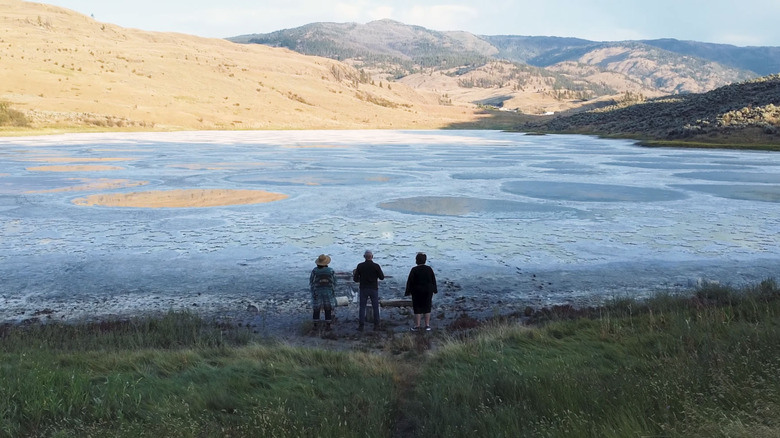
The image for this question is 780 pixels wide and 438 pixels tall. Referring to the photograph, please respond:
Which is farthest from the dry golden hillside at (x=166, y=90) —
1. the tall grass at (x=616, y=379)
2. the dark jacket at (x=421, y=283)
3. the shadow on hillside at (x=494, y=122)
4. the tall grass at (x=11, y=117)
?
the tall grass at (x=616, y=379)

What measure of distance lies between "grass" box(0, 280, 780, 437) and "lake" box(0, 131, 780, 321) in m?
2.03

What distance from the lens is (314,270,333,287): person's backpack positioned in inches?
347

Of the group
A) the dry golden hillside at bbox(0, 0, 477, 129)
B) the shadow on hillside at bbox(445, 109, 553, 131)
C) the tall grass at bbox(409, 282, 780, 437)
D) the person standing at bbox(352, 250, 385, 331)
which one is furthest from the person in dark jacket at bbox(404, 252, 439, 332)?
the shadow on hillside at bbox(445, 109, 553, 131)

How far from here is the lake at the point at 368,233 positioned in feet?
33.8

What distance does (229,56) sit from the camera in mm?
139250

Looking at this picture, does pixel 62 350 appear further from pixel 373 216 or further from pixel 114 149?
pixel 114 149

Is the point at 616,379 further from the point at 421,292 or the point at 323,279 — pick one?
the point at 323,279

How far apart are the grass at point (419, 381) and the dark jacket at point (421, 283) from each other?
0.73 m

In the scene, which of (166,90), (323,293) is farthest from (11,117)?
Answer: (323,293)

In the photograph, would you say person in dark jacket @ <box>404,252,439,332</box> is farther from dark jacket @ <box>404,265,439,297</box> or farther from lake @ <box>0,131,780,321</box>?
lake @ <box>0,131,780,321</box>

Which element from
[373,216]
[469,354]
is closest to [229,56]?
[373,216]

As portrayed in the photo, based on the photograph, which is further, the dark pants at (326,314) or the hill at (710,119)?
the hill at (710,119)

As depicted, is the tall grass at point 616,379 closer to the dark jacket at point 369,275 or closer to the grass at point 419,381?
the grass at point 419,381

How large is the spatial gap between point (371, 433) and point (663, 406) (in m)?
2.38
